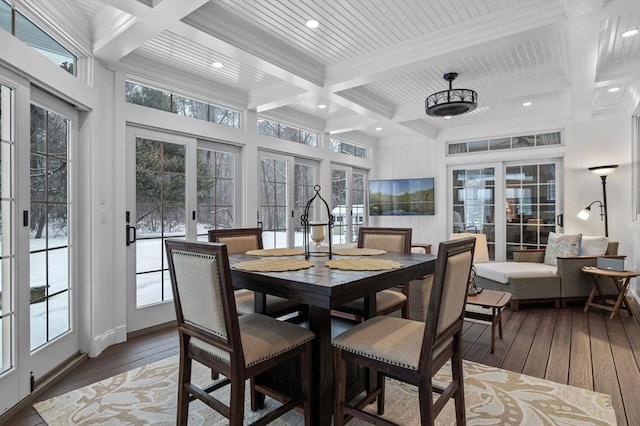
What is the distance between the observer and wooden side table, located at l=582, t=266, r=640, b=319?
150 inches

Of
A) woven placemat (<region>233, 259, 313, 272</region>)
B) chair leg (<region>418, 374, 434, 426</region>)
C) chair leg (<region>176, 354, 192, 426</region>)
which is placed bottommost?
chair leg (<region>176, 354, 192, 426</region>)

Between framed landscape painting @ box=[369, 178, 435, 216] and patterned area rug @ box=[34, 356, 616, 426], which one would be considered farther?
framed landscape painting @ box=[369, 178, 435, 216]

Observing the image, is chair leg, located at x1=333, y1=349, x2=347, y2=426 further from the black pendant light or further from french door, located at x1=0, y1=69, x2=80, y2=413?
the black pendant light

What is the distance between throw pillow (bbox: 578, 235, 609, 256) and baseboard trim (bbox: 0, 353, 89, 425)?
5581 mm

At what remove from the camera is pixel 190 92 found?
3.80 metres

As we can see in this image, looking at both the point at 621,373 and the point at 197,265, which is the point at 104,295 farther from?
the point at 621,373

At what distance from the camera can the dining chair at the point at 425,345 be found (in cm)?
147

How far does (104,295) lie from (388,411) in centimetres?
253

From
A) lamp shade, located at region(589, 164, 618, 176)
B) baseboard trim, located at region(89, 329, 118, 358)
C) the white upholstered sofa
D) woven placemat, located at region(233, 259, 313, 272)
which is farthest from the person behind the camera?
lamp shade, located at region(589, 164, 618, 176)

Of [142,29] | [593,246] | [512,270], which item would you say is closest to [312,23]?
[142,29]

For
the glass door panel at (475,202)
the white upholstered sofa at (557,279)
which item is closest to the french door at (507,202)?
the glass door panel at (475,202)

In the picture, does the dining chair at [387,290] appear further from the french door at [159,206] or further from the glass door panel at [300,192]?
the glass door panel at [300,192]

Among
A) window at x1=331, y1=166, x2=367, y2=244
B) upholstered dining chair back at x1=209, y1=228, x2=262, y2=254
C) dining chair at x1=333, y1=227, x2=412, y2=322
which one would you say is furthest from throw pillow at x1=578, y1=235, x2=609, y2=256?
upholstered dining chair back at x1=209, y1=228, x2=262, y2=254

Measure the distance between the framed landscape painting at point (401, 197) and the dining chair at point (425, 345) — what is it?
4.88m
